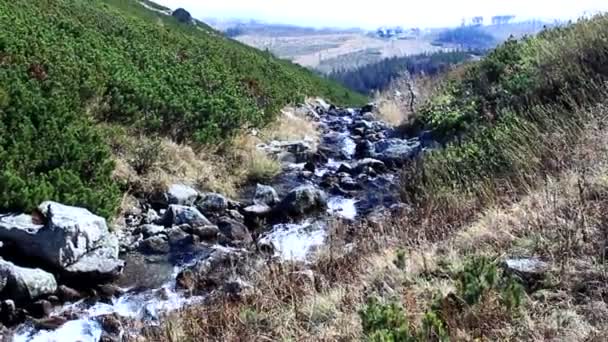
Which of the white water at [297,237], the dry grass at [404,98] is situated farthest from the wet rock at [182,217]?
the dry grass at [404,98]

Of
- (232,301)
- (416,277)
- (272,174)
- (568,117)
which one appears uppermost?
(568,117)

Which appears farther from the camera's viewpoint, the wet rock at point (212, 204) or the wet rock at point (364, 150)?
the wet rock at point (364, 150)

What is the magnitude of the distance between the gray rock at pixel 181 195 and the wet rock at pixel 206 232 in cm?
129

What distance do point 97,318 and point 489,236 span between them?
150 inches

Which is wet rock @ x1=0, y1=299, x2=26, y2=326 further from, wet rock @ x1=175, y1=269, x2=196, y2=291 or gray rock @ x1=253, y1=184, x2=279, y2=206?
gray rock @ x1=253, y1=184, x2=279, y2=206

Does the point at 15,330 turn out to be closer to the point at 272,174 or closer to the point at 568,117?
the point at 568,117

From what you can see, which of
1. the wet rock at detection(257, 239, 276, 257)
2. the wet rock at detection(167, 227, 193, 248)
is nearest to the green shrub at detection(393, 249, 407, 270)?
the wet rock at detection(257, 239, 276, 257)

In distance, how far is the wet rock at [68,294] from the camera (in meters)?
6.70

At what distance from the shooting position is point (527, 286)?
384cm

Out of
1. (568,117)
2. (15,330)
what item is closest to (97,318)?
(15,330)

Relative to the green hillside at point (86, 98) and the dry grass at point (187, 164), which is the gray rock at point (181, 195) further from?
the green hillside at point (86, 98)

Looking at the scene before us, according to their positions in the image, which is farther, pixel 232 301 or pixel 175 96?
pixel 175 96

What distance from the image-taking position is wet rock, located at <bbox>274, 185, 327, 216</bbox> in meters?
10.0

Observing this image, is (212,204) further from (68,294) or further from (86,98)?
(68,294)
